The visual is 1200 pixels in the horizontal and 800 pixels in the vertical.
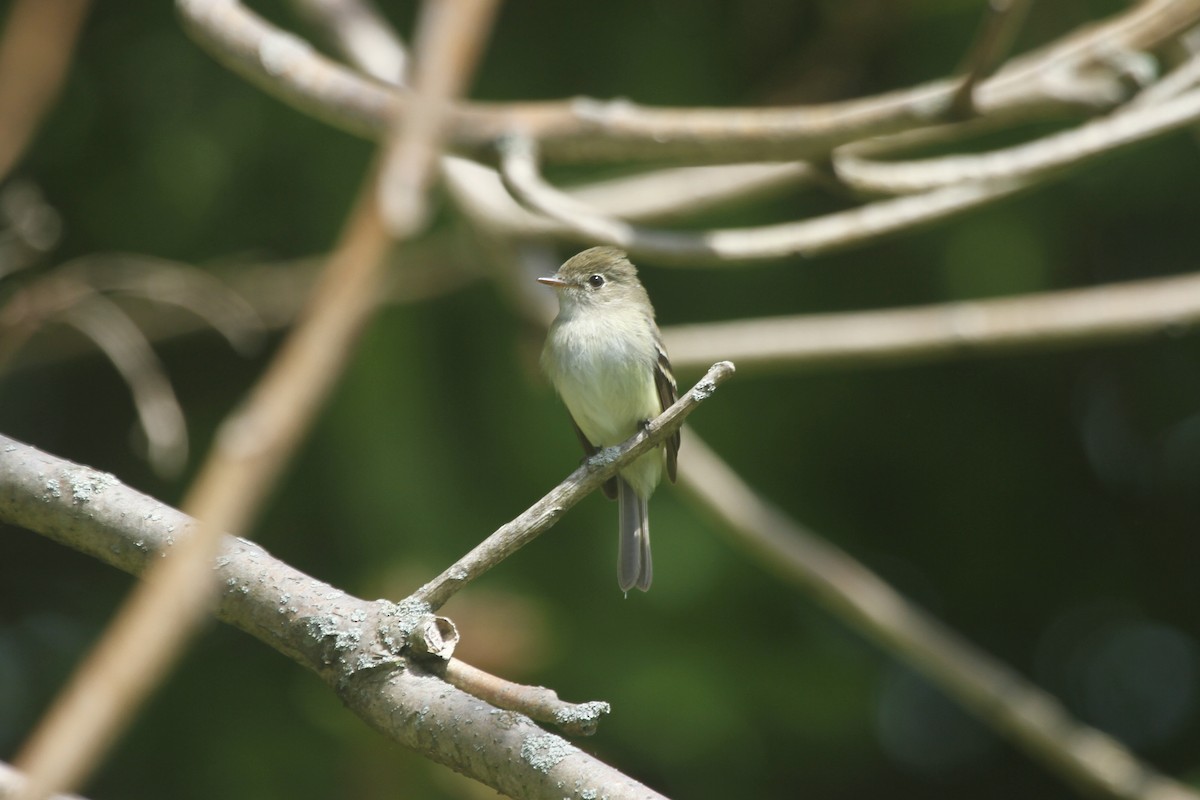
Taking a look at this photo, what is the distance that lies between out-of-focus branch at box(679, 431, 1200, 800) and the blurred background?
0.45 metres

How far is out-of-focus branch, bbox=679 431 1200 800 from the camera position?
450cm

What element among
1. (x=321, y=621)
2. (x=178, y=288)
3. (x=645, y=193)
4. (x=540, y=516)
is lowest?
(x=321, y=621)

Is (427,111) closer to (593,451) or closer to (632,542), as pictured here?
(632,542)

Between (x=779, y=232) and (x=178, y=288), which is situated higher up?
(x=779, y=232)

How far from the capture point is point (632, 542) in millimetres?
4172

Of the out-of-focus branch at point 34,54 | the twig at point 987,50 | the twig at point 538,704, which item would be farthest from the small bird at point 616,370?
the out-of-focus branch at point 34,54

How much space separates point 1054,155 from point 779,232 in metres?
0.82

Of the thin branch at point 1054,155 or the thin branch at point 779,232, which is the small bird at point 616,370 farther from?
the thin branch at point 1054,155

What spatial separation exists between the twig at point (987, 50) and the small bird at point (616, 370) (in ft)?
4.11

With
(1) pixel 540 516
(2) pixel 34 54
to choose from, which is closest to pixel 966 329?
(1) pixel 540 516

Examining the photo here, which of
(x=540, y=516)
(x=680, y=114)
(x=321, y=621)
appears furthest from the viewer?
(x=680, y=114)

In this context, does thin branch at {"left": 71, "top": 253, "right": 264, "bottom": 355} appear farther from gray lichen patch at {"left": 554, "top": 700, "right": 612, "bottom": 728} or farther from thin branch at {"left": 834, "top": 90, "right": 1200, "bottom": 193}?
gray lichen patch at {"left": 554, "top": 700, "right": 612, "bottom": 728}

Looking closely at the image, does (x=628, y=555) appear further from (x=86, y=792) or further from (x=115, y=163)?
(x=115, y=163)

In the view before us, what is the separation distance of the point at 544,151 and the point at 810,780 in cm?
318
